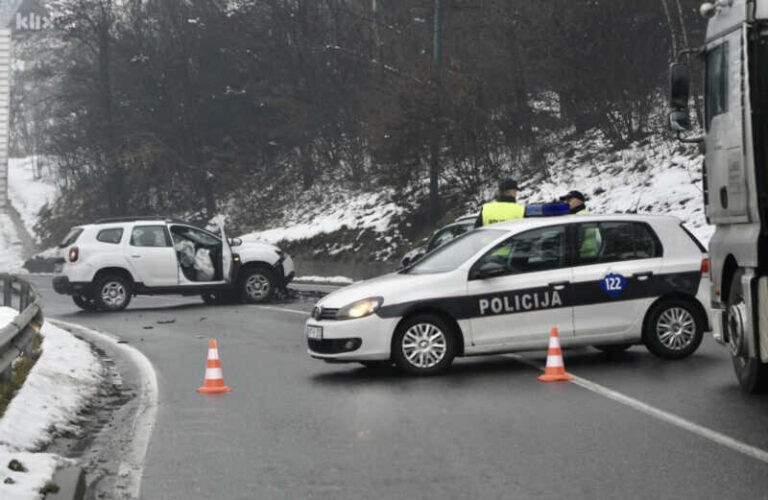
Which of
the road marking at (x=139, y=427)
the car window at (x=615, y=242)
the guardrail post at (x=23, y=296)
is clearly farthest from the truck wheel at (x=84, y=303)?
the car window at (x=615, y=242)

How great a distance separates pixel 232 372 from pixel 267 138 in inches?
1563

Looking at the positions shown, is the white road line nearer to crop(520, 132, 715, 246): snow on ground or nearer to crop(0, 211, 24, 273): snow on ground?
crop(520, 132, 715, 246): snow on ground

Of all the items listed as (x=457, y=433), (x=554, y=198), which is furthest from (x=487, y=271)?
(x=554, y=198)

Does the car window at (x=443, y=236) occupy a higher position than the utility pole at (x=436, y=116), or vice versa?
the utility pole at (x=436, y=116)

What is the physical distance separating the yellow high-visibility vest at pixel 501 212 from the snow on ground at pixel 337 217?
76.4ft

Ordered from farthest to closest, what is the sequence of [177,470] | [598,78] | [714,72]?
[598,78] < [714,72] < [177,470]

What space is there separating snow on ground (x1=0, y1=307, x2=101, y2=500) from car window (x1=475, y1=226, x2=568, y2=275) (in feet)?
13.4

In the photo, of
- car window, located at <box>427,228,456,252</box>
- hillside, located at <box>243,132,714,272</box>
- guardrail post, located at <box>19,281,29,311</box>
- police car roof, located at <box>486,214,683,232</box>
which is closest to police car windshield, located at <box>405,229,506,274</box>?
police car roof, located at <box>486,214,683,232</box>

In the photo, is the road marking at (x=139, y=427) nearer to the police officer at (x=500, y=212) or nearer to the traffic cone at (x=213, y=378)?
the traffic cone at (x=213, y=378)

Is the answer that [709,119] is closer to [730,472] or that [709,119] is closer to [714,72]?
[714,72]

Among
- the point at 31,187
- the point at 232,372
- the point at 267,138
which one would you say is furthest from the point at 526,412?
the point at 31,187

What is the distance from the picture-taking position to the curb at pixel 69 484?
700cm

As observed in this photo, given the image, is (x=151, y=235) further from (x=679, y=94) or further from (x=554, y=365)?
(x=679, y=94)

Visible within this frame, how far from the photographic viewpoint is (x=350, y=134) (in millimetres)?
47688
